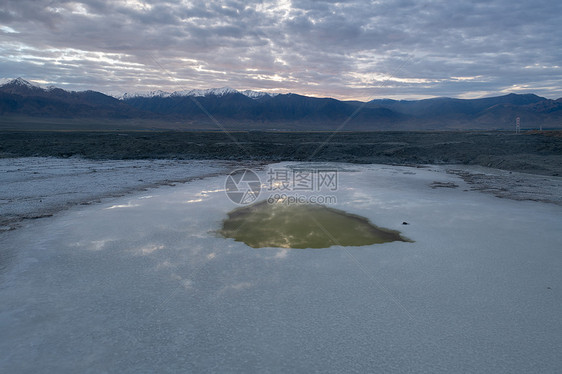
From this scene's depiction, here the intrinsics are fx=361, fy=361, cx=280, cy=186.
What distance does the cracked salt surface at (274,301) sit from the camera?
322 centimetres

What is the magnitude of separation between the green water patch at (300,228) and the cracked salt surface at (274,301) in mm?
358

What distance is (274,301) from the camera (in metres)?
4.21

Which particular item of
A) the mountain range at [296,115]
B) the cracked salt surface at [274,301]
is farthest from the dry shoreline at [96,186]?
the mountain range at [296,115]

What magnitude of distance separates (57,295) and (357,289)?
3619 millimetres

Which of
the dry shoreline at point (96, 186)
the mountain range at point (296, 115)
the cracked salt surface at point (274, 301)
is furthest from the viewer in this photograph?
the mountain range at point (296, 115)

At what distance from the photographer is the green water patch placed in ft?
21.1

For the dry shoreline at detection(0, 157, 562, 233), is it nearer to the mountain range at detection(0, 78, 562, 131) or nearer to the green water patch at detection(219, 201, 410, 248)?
the green water patch at detection(219, 201, 410, 248)

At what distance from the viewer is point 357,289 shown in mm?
4539

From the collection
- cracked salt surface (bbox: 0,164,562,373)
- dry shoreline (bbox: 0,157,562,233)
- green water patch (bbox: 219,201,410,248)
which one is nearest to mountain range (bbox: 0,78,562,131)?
dry shoreline (bbox: 0,157,562,233)

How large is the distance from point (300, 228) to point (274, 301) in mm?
3146

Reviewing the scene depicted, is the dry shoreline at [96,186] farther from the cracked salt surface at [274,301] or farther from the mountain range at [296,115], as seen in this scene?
the mountain range at [296,115]

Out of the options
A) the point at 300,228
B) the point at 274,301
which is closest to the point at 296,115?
the point at 300,228

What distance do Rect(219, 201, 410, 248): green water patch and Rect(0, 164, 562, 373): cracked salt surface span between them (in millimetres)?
358

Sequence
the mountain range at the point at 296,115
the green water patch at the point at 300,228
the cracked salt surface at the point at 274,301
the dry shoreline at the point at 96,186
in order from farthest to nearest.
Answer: the mountain range at the point at 296,115
the dry shoreline at the point at 96,186
the green water patch at the point at 300,228
the cracked salt surface at the point at 274,301
